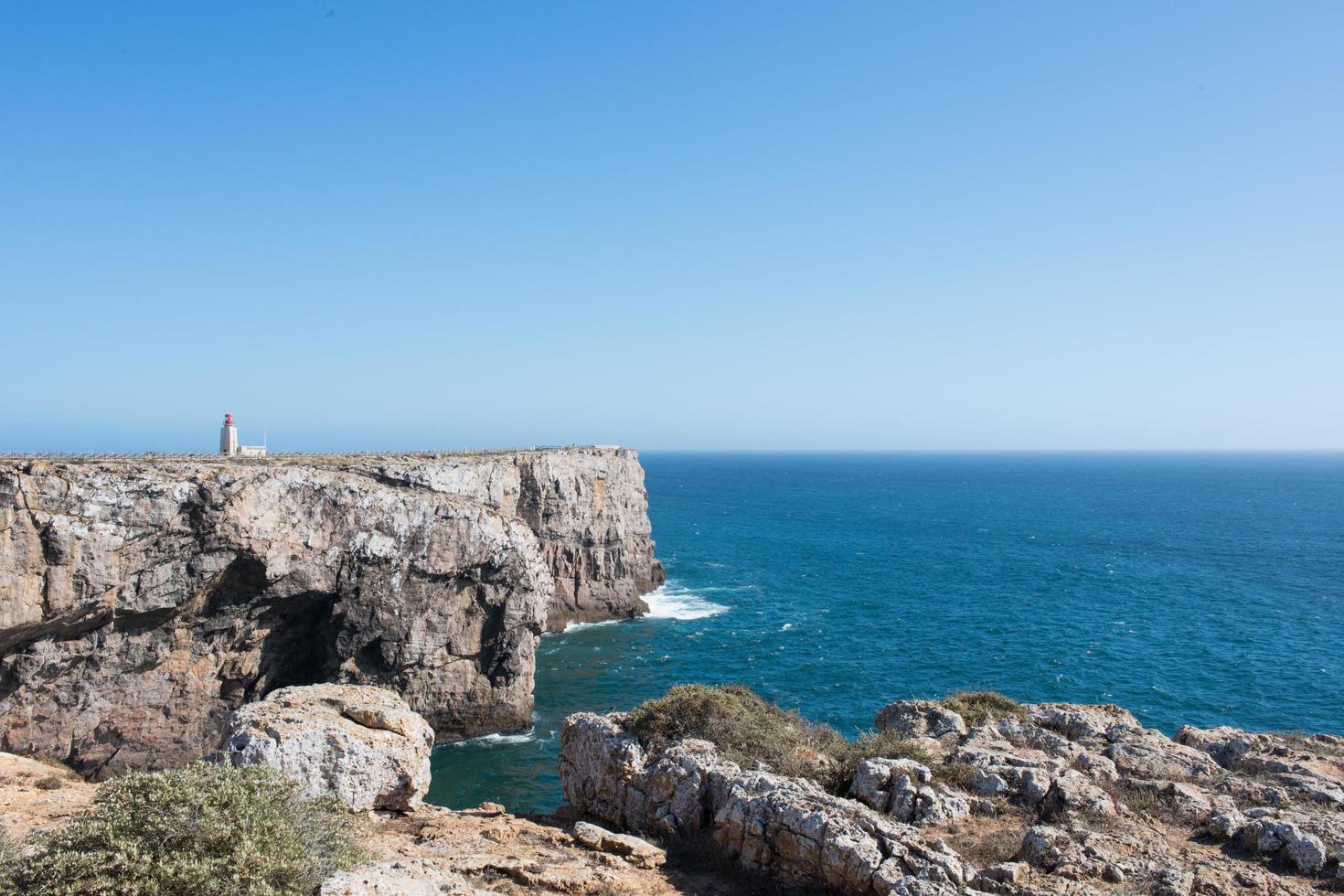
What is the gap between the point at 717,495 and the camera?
479 ft

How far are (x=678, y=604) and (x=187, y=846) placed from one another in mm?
50673

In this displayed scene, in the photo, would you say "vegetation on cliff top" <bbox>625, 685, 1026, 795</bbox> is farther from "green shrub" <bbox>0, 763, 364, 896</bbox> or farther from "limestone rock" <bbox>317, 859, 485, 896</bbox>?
"green shrub" <bbox>0, 763, 364, 896</bbox>

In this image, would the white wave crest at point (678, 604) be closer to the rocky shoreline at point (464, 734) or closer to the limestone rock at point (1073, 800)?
the rocky shoreline at point (464, 734)

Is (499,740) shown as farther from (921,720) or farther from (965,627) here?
(965,627)

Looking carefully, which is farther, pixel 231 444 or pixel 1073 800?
pixel 231 444

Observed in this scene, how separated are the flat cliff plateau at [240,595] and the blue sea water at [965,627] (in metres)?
5.40

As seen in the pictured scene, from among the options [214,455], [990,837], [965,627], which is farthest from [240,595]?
[965,627]

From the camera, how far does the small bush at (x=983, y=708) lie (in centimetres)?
2200

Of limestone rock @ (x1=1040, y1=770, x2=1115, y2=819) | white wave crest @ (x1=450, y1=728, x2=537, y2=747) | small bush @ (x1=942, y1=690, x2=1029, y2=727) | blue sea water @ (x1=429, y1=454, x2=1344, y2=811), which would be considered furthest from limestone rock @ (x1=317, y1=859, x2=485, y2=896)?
white wave crest @ (x1=450, y1=728, x2=537, y2=747)

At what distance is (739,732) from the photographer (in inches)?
711

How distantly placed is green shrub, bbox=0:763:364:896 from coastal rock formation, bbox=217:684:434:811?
11.7 feet

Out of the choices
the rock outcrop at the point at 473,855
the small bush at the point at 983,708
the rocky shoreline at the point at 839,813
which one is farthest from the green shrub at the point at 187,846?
the small bush at the point at 983,708

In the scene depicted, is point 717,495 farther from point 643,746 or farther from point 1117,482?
point 643,746

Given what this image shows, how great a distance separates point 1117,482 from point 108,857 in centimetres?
21431
